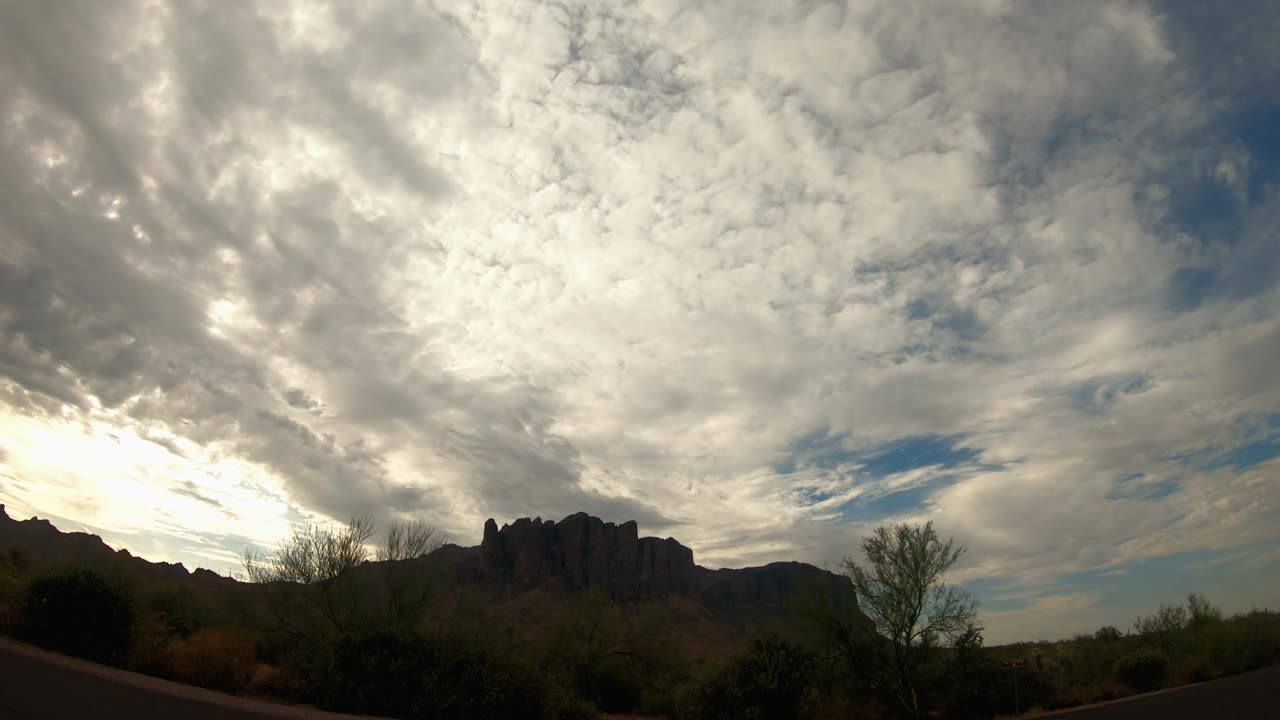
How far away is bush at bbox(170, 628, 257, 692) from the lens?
1730cm

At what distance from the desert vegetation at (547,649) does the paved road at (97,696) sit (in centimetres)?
151

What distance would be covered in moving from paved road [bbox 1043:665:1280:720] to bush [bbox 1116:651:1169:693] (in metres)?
5.06

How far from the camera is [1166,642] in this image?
3978 centimetres

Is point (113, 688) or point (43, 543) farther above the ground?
point (43, 543)

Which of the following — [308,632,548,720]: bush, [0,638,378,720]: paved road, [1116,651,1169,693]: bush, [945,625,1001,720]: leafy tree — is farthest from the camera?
[1116,651,1169,693]: bush

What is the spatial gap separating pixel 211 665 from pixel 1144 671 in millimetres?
→ 38711

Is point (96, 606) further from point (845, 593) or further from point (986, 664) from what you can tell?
point (986, 664)

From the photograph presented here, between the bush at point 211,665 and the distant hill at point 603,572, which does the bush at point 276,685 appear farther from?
the distant hill at point 603,572

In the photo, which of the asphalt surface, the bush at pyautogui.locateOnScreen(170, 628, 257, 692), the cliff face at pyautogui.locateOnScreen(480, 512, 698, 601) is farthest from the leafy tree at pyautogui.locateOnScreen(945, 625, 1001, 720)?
the cliff face at pyautogui.locateOnScreen(480, 512, 698, 601)

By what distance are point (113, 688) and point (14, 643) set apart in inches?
246

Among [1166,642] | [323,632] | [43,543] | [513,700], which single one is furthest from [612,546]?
[513,700]

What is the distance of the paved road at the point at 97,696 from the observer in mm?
11078

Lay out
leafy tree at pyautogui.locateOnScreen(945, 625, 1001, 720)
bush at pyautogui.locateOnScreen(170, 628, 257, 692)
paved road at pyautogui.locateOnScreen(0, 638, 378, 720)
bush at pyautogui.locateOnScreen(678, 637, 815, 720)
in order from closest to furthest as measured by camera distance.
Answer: paved road at pyautogui.locateOnScreen(0, 638, 378, 720), bush at pyautogui.locateOnScreen(170, 628, 257, 692), bush at pyautogui.locateOnScreen(678, 637, 815, 720), leafy tree at pyautogui.locateOnScreen(945, 625, 1001, 720)

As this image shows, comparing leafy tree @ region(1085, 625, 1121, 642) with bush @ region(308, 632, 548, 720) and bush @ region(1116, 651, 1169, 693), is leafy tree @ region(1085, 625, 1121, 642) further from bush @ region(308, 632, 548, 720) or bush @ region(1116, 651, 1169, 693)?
bush @ region(308, 632, 548, 720)
